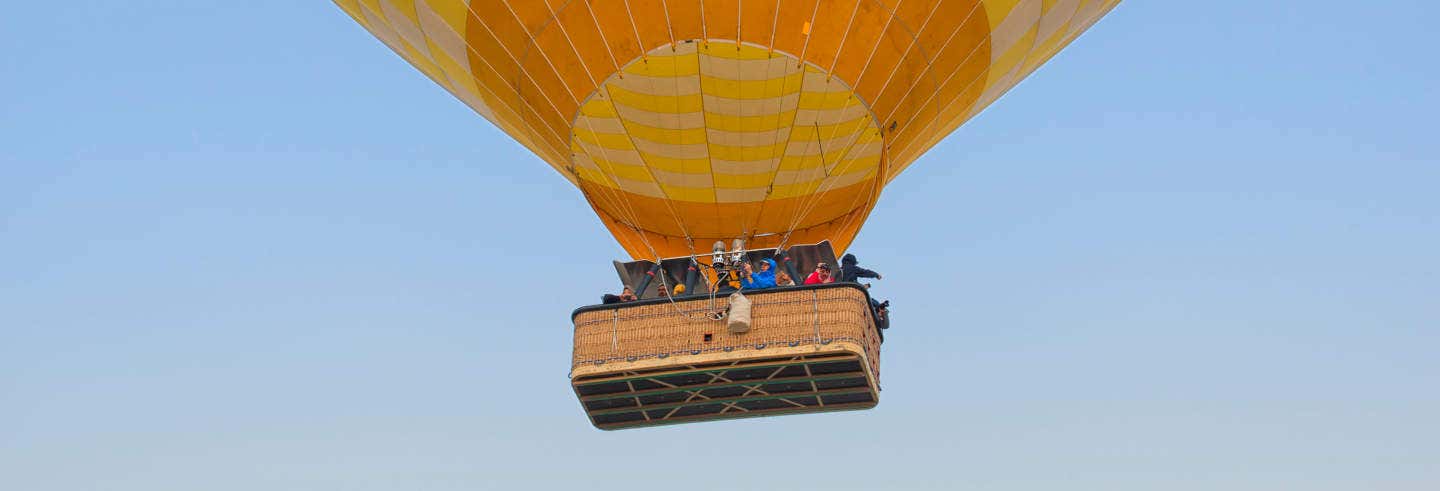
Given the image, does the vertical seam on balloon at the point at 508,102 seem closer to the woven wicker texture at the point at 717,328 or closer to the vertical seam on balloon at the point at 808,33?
the woven wicker texture at the point at 717,328

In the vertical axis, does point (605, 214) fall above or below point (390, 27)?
below

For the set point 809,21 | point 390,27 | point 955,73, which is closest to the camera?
point 809,21

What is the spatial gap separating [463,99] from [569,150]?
1.51 meters

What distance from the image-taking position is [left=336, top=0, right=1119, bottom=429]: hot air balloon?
1420cm

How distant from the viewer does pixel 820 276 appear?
591 inches

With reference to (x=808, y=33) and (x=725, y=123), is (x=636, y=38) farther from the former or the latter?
(x=725, y=123)

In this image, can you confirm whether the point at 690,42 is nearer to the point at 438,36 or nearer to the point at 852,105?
the point at 852,105

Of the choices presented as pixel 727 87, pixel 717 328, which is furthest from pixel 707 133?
pixel 717 328

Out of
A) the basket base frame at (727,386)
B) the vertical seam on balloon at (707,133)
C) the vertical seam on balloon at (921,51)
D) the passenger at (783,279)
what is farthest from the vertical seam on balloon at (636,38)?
the basket base frame at (727,386)

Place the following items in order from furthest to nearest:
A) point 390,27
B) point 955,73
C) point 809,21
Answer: point 390,27, point 955,73, point 809,21

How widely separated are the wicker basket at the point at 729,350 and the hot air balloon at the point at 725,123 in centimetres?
2

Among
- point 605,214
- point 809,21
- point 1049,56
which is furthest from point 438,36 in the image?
point 1049,56

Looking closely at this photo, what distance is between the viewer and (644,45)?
47.1 ft

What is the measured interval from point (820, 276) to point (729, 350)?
1.19m
